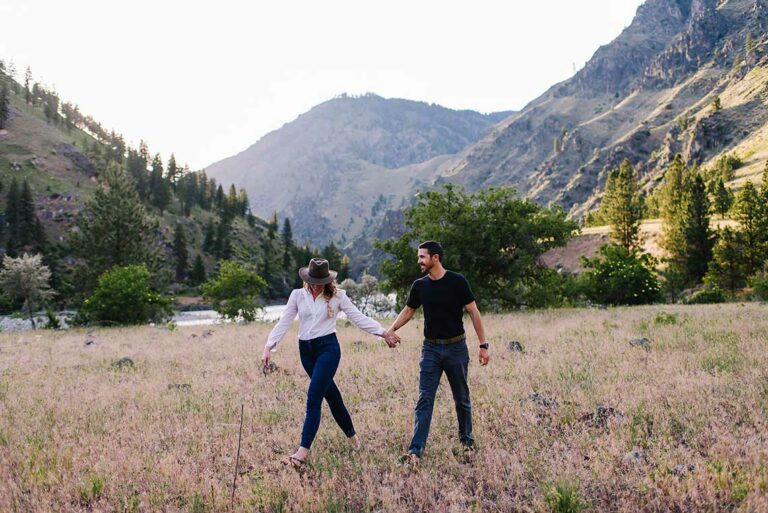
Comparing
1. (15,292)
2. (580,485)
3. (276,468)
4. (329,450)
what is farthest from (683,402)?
(15,292)

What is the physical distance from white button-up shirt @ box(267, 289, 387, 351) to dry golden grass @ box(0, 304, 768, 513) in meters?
1.72

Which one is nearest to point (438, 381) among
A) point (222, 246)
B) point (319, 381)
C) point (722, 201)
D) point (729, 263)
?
point (319, 381)

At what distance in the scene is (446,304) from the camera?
21.2ft

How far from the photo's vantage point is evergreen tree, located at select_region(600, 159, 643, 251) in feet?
224

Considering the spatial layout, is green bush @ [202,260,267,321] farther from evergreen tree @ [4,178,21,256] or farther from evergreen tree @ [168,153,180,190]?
evergreen tree @ [168,153,180,190]

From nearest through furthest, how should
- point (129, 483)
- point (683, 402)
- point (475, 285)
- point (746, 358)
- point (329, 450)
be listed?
1. point (129, 483)
2. point (329, 450)
3. point (683, 402)
4. point (746, 358)
5. point (475, 285)

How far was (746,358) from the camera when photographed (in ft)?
33.2

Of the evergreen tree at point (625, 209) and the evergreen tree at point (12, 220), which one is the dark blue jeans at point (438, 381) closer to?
the evergreen tree at point (625, 209)

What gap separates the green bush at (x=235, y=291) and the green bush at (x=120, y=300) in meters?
6.56

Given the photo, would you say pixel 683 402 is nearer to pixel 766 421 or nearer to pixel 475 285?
pixel 766 421

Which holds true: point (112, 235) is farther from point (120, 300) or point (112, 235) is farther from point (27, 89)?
point (27, 89)

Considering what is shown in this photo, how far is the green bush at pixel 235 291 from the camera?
40.5m

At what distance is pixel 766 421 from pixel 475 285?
2281 cm

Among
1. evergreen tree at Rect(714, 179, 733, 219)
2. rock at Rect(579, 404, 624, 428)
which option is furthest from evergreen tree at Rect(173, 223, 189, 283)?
rock at Rect(579, 404, 624, 428)
